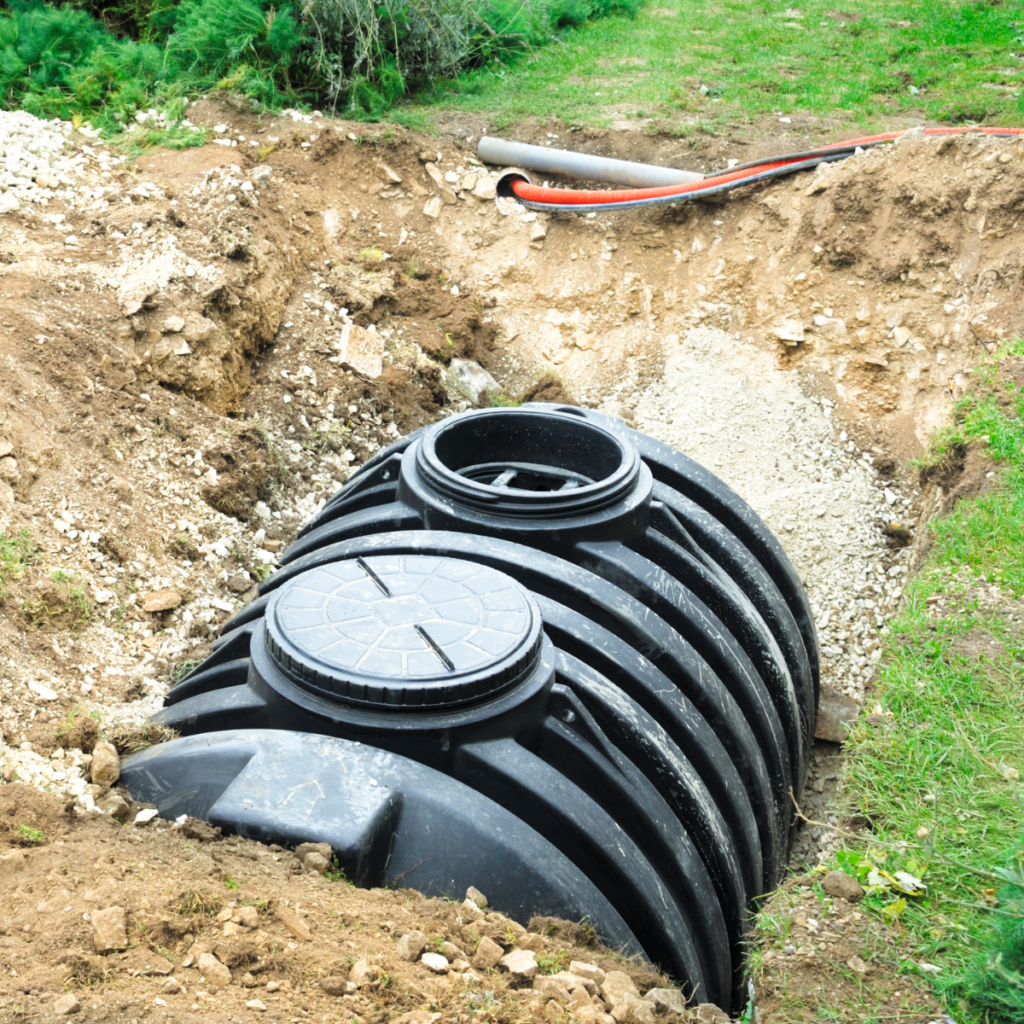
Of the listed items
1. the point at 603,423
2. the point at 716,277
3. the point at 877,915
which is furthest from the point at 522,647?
the point at 716,277

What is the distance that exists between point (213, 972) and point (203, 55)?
25.0ft

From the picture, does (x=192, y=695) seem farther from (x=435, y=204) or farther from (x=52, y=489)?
(x=435, y=204)

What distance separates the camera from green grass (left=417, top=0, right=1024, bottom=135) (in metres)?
8.39

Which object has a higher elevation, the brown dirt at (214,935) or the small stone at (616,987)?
the brown dirt at (214,935)

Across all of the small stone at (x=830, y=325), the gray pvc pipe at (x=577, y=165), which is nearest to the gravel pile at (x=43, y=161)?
the gray pvc pipe at (x=577, y=165)

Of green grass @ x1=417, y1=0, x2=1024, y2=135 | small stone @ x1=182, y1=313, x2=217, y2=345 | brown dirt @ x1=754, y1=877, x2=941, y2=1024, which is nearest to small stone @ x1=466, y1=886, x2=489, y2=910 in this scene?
brown dirt @ x1=754, y1=877, x2=941, y2=1024

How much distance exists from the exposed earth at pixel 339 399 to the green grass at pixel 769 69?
76 cm

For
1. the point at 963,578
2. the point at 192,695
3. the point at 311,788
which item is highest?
the point at 311,788

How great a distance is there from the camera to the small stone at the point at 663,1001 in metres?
2.47

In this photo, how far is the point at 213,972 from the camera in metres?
2.11

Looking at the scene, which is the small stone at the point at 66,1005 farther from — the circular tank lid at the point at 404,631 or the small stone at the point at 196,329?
the small stone at the point at 196,329

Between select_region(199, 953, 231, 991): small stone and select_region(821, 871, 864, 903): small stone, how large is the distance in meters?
1.66

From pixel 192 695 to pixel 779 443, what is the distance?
464 centimetres

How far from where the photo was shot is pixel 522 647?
2803 millimetres
